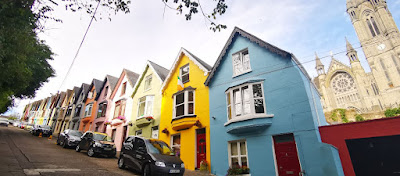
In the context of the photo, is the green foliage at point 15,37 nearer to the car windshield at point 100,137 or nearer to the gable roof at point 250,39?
the car windshield at point 100,137

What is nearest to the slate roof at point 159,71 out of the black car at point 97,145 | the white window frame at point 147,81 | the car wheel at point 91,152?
the white window frame at point 147,81

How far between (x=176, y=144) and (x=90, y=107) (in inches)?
782

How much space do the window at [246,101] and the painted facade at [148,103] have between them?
7.88m

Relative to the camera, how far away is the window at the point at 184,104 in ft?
49.7

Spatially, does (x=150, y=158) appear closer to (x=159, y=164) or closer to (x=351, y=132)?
Result: (x=159, y=164)

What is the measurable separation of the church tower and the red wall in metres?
57.8

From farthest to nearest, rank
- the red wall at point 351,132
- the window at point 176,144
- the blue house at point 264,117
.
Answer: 1. the window at point 176,144
2. the blue house at point 264,117
3. the red wall at point 351,132

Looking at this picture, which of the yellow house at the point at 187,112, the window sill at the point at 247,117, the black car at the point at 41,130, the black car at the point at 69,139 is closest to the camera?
the window sill at the point at 247,117

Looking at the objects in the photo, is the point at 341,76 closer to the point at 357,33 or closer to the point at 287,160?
the point at 357,33

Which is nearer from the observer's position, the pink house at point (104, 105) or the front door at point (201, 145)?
the front door at point (201, 145)

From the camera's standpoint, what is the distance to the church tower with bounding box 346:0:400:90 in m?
56.0

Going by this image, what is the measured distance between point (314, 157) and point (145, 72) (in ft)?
59.0

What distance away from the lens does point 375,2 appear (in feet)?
220

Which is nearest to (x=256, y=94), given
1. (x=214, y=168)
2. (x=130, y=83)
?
(x=214, y=168)
